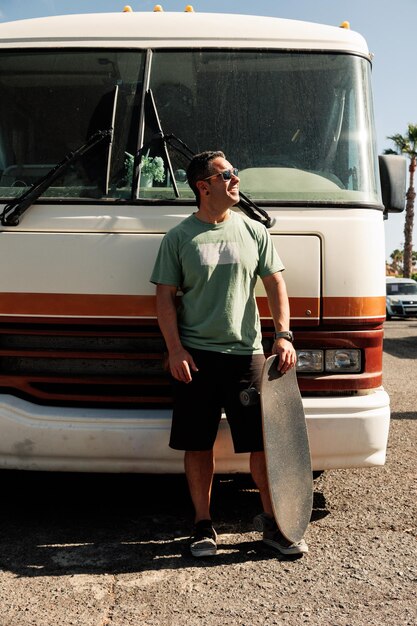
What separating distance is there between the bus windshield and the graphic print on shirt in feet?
1.71

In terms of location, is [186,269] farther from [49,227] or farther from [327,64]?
[327,64]

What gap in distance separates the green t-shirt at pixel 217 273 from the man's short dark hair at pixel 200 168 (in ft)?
0.55

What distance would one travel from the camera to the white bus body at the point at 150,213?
405cm

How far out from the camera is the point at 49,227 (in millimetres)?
4070

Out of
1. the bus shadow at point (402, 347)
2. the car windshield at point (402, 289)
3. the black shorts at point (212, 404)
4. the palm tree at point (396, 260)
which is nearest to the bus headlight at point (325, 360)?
the black shorts at point (212, 404)

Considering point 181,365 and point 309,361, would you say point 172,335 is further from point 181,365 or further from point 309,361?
point 309,361

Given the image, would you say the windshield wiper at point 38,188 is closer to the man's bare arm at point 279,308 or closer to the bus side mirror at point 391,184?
the man's bare arm at point 279,308

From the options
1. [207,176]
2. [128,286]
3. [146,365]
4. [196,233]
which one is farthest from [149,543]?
[207,176]

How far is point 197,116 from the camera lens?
4379 mm

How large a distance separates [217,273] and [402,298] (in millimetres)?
26600

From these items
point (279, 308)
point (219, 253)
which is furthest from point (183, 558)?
point (219, 253)

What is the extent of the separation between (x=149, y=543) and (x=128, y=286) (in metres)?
1.30

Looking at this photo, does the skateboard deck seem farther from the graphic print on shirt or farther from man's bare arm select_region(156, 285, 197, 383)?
the graphic print on shirt

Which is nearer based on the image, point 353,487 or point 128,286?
point 128,286
